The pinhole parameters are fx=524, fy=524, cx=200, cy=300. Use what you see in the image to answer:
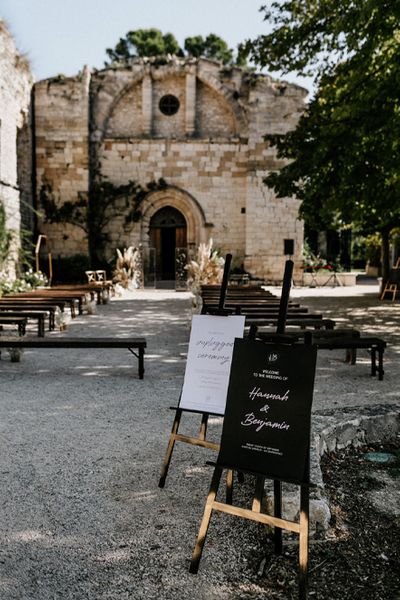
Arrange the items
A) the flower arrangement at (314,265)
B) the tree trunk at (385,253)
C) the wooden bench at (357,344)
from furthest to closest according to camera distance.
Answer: the flower arrangement at (314,265), the tree trunk at (385,253), the wooden bench at (357,344)

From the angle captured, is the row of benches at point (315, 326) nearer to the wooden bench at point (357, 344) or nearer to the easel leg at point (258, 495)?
Answer: the wooden bench at point (357, 344)

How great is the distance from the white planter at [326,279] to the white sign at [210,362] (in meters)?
18.3

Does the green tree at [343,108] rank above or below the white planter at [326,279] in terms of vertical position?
above

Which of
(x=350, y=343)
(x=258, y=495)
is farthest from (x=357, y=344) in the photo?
(x=258, y=495)

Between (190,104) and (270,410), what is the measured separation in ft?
64.2

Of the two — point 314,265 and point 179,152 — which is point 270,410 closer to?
point 179,152

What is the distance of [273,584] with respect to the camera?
7.18 feet

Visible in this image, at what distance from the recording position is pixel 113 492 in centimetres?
298

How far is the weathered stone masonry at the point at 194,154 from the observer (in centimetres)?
1983

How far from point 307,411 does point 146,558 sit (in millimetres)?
994

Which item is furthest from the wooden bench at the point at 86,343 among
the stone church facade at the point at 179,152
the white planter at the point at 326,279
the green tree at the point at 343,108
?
the white planter at the point at 326,279

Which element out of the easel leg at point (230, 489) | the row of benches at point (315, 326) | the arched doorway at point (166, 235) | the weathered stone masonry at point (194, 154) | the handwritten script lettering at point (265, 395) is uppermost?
the weathered stone masonry at point (194, 154)

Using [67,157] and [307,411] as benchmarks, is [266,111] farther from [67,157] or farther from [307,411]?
[307,411]

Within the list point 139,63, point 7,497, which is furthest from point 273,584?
point 139,63
